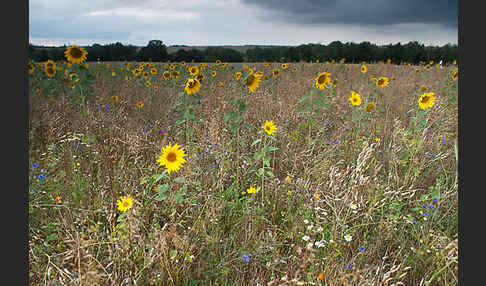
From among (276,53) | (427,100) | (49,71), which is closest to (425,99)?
(427,100)

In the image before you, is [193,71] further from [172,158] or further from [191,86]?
[172,158]

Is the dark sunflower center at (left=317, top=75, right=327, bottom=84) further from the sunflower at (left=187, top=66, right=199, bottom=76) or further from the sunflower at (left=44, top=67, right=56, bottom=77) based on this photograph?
the sunflower at (left=44, top=67, right=56, bottom=77)

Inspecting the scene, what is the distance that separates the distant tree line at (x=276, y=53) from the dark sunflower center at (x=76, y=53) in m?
6.94

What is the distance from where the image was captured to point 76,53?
334cm

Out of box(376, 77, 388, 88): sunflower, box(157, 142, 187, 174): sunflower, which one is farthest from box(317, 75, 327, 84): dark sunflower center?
box(157, 142, 187, 174): sunflower

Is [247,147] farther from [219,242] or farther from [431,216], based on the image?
[431,216]

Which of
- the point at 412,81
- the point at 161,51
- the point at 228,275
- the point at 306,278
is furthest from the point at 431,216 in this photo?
the point at 161,51

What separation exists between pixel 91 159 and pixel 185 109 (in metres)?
1.28

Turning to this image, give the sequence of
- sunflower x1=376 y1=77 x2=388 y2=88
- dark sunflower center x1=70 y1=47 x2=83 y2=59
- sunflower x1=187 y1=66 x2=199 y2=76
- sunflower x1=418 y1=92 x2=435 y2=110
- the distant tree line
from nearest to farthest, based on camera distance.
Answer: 1. sunflower x1=418 y1=92 x2=435 y2=110
2. dark sunflower center x1=70 y1=47 x2=83 y2=59
3. sunflower x1=187 y1=66 x2=199 y2=76
4. sunflower x1=376 y1=77 x2=388 y2=88
5. the distant tree line

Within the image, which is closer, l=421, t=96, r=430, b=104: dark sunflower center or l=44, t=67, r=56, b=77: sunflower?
l=421, t=96, r=430, b=104: dark sunflower center

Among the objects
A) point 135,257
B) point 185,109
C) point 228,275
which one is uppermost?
point 185,109

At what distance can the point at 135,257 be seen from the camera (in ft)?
5.52

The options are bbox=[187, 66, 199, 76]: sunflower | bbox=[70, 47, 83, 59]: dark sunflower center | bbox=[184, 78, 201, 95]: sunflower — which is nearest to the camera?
bbox=[184, 78, 201, 95]: sunflower

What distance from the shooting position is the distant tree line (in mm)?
11938
